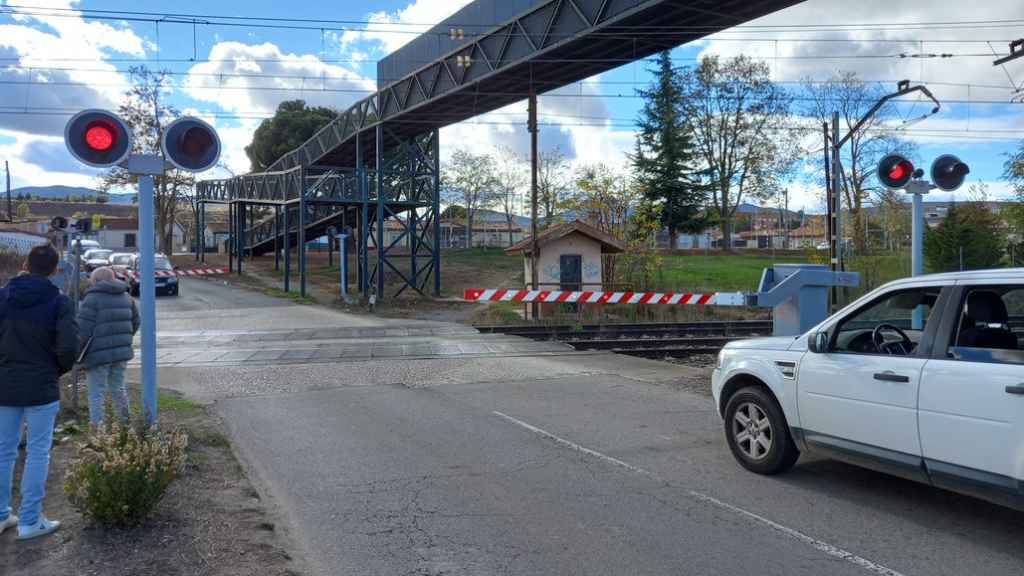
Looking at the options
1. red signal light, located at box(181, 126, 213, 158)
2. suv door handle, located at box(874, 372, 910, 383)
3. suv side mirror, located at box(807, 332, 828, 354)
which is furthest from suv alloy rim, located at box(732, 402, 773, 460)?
red signal light, located at box(181, 126, 213, 158)

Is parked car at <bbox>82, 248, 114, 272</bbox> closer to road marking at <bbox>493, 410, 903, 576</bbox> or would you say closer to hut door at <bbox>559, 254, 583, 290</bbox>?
hut door at <bbox>559, 254, 583, 290</bbox>

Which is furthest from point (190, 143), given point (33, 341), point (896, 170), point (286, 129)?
point (286, 129)

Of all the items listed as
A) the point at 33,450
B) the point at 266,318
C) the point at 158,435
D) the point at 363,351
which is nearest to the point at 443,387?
the point at 363,351

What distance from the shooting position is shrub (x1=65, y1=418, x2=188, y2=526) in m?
4.96

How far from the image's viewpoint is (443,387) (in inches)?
471

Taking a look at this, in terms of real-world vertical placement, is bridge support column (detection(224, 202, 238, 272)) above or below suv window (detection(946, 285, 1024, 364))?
above

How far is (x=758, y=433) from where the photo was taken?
22.8ft

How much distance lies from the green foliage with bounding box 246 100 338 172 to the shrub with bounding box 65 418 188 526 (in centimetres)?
5187

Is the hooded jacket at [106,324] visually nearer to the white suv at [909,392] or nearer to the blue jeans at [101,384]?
the blue jeans at [101,384]

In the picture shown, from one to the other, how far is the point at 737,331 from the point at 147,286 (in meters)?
16.9

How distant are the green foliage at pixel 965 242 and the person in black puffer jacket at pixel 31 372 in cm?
2756

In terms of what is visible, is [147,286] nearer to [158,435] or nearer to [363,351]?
[158,435]

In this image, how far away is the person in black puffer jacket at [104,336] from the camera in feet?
25.1

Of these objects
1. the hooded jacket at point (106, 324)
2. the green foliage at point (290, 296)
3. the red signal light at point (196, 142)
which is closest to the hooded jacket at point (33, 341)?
the red signal light at point (196, 142)
